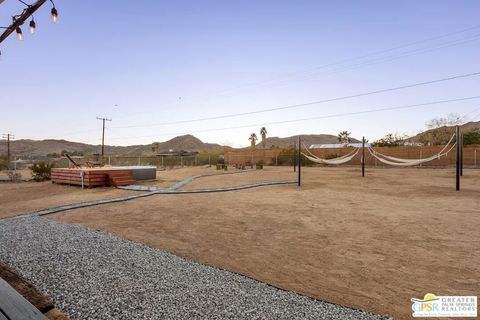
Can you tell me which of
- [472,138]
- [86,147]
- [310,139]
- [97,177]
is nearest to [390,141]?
[472,138]

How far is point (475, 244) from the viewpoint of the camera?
4977 mm

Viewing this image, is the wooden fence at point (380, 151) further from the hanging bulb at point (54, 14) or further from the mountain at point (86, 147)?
the mountain at point (86, 147)

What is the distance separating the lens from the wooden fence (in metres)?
28.1

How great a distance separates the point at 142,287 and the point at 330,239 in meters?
3.50

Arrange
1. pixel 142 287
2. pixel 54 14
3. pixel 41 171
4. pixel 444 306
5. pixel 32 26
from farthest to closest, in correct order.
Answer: pixel 41 171
pixel 32 26
pixel 54 14
pixel 142 287
pixel 444 306

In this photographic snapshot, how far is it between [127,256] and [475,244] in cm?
550

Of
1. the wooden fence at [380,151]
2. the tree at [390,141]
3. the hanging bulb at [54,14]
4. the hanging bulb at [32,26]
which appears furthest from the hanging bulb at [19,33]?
the tree at [390,141]

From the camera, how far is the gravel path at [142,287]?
8.83 feet

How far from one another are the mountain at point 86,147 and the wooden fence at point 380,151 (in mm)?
40065

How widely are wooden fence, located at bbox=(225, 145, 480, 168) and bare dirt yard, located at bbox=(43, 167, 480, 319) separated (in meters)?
21.6

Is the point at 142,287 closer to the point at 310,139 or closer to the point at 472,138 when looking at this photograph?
the point at 472,138

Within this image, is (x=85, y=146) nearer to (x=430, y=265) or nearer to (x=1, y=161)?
(x=1, y=161)

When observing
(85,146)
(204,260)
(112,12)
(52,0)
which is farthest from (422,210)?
(85,146)

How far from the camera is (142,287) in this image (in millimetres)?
3158
